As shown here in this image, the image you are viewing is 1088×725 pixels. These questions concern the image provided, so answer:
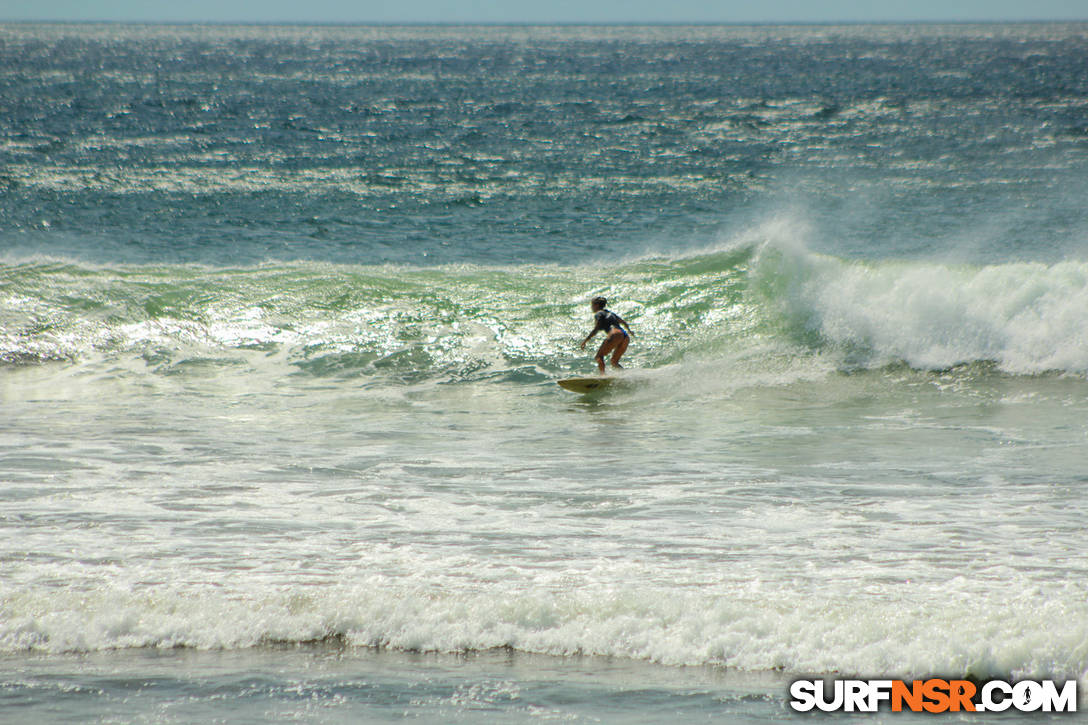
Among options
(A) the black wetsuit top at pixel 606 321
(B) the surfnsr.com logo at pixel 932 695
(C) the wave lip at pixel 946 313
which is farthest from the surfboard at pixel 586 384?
(B) the surfnsr.com logo at pixel 932 695

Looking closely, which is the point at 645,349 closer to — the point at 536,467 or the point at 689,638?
the point at 536,467

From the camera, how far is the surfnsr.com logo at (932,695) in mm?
4453

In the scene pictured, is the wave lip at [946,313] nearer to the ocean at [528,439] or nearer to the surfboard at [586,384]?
the ocean at [528,439]

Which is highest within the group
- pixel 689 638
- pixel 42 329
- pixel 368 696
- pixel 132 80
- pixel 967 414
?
pixel 132 80

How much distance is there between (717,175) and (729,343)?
17183mm

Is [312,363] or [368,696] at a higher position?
Answer: [312,363]

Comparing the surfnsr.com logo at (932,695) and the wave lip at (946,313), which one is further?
the wave lip at (946,313)

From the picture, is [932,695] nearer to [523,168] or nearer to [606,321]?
[606,321]

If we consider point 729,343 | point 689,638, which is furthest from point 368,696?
point 729,343

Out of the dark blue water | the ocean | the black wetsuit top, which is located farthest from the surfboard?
the dark blue water

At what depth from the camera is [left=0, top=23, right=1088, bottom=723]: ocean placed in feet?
16.2

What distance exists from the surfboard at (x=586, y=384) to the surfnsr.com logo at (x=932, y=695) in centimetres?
764

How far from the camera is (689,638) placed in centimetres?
507

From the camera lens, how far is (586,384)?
40.3ft
